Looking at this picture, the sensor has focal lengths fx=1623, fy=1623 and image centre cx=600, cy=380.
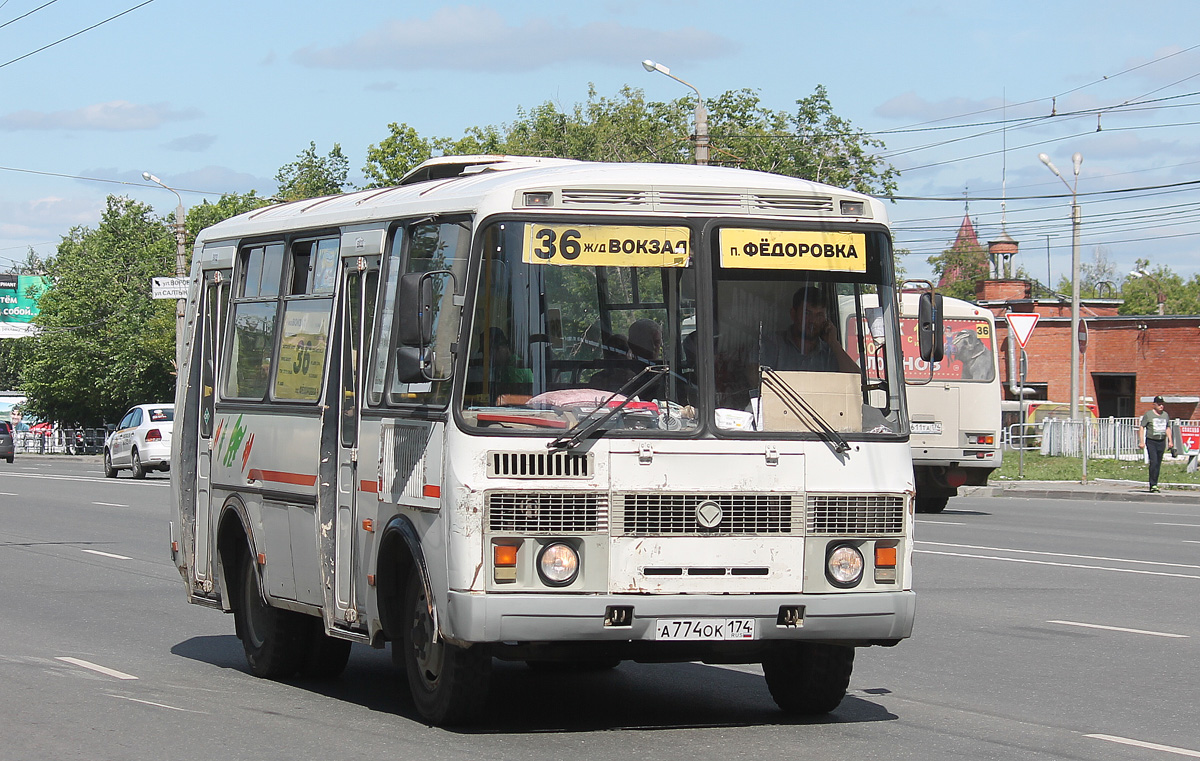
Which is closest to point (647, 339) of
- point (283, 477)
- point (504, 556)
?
point (504, 556)

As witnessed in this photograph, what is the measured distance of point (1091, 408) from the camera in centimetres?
6266

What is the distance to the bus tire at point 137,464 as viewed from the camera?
1421 inches

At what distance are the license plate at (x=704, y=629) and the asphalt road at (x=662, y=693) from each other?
49cm

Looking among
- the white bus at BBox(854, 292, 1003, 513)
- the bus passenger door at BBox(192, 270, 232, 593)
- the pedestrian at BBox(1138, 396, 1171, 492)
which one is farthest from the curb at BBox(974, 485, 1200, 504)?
the bus passenger door at BBox(192, 270, 232, 593)

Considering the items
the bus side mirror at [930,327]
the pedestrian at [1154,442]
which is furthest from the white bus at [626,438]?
the pedestrian at [1154,442]

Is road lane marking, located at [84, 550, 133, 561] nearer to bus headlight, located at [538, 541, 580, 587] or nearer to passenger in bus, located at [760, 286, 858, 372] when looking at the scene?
bus headlight, located at [538, 541, 580, 587]

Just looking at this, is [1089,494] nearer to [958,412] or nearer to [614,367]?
[958,412]

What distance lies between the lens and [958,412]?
25.5 metres

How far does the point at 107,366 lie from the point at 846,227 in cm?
6864

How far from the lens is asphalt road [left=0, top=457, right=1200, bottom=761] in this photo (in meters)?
7.31

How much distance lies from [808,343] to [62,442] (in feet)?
252

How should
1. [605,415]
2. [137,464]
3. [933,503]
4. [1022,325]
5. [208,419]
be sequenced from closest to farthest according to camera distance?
[605,415] < [208,419] < [933,503] < [1022,325] < [137,464]

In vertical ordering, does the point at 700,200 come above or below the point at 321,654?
above

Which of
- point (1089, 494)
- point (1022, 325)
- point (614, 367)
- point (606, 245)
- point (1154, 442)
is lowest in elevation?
point (1089, 494)
